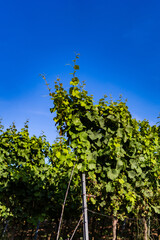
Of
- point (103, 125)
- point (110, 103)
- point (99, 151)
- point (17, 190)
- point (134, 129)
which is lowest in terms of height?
point (17, 190)

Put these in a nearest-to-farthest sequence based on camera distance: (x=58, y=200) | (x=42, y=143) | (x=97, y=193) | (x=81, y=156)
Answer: (x=81, y=156)
(x=97, y=193)
(x=58, y=200)
(x=42, y=143)

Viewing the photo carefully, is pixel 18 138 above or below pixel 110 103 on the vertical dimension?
above

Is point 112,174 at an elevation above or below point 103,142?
below

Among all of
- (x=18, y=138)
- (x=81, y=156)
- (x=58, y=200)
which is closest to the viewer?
(x=81, y=156)

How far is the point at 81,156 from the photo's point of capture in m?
3.29

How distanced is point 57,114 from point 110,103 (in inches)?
46.8

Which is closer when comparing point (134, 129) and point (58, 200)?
point (134, 129)

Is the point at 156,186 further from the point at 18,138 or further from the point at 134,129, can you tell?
the point at 18,138

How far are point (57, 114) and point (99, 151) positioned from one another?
3.52ft

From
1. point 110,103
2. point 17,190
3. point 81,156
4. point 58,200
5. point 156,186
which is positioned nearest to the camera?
point 81,156

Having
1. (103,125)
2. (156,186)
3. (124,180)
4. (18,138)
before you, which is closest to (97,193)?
(124,180)

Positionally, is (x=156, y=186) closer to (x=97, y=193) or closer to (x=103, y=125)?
(x=97, y=193)

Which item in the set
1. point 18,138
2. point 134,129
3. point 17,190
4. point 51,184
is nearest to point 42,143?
point 18,138

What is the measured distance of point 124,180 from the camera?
411 centimetres
